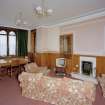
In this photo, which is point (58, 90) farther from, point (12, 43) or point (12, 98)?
point (12, 43)

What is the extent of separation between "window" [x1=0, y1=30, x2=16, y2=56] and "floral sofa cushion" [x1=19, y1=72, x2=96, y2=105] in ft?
15.5

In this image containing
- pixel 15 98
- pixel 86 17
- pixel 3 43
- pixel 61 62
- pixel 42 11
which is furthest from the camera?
pixel 3 43

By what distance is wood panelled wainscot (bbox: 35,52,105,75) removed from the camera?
218 inches

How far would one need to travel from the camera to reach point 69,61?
6.98 meters

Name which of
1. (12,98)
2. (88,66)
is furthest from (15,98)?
(88,66)

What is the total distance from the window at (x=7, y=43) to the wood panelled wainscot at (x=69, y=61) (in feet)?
5.15

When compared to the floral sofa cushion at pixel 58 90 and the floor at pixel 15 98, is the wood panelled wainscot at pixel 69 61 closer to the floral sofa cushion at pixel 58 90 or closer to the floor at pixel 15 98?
the floor at pixel 15 98

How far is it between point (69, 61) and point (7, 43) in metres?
3.91

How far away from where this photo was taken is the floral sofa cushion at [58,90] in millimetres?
2775

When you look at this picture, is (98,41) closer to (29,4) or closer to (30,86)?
(29,4)

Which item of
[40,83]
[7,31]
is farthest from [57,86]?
[7,31]

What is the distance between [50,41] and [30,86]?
4.93 meters

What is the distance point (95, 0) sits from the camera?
391 centimetres

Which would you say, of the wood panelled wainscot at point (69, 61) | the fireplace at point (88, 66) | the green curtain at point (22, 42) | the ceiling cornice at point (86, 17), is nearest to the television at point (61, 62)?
the wood panelled wainscot at point (69, 61)
